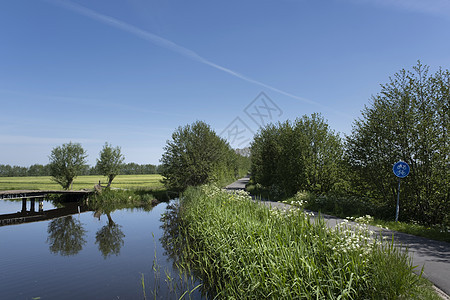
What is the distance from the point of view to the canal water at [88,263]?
7586mm

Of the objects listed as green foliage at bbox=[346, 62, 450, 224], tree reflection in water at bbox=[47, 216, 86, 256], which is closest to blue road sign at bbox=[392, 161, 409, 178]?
green foliage at bbox=[346, 62, 450, 224]

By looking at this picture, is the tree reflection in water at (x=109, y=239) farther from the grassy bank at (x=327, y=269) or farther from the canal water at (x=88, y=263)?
the grassy bank at (x=327, y=269)

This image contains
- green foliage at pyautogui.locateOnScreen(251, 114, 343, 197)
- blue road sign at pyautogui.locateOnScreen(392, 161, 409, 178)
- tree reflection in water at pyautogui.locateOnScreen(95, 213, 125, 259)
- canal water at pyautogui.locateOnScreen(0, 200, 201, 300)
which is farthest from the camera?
green foliage at pyautogui.locateOnScreen(251, 114, 343, 197)

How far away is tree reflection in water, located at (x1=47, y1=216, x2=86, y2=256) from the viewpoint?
12366 mm

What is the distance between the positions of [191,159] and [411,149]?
21.1 metres

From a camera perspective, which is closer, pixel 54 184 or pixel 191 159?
pixel 191 159

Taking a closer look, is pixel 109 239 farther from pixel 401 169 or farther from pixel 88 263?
pixel 401 169

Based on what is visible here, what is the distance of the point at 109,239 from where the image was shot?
46.2ft

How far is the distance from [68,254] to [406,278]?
12.5 meters

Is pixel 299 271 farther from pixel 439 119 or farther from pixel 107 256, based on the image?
pixel 439 119

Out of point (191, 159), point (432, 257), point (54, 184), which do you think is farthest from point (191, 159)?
point (54, 184)

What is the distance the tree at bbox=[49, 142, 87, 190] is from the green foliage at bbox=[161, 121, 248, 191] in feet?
48.0

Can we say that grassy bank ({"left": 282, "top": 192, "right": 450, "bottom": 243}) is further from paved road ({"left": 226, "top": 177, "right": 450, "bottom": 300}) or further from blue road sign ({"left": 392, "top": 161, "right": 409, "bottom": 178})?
blue road sign ({"left": 392, "top": 161, "right": 409, "bottom": 178})

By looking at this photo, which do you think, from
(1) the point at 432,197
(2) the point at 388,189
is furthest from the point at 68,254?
(1) the point at 432,197
